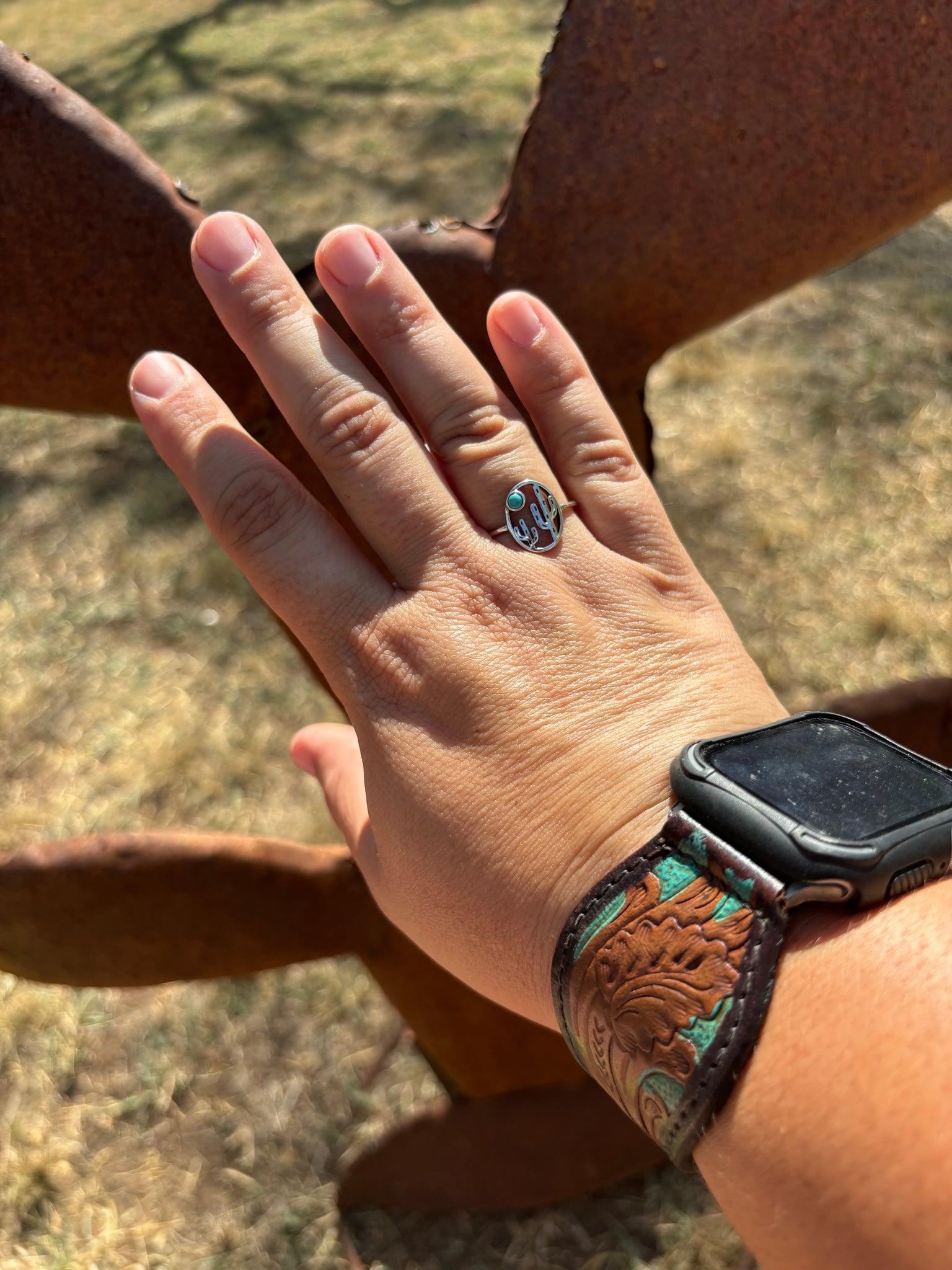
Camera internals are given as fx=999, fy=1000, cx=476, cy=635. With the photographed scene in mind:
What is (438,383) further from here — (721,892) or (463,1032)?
(463,1032)

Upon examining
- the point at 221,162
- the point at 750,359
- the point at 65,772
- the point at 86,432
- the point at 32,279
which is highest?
the point at 32,279

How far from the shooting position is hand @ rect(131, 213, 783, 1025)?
38.3 inches

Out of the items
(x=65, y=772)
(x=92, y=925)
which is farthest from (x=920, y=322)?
(x=92, y=925)

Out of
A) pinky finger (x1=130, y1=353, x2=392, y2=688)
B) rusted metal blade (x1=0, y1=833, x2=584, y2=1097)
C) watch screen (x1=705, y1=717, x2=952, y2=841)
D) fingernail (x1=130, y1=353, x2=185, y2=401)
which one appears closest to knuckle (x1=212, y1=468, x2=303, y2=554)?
pinky finger (x1=130, y1=353, x2=392, y2=688)

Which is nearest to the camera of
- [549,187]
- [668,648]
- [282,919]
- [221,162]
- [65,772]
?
[668,648]

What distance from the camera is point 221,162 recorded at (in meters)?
4.47

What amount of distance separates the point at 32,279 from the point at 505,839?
795mm

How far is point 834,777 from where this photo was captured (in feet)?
2.73

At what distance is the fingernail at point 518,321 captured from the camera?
42.9 inches

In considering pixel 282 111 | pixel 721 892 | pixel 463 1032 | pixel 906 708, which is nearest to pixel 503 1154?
pixel 463 1032

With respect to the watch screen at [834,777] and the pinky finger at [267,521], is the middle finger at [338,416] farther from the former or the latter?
the watch screen at [834,777]

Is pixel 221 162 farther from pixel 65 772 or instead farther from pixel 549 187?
pixel 549 187

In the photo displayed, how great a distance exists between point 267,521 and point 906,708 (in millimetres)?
896

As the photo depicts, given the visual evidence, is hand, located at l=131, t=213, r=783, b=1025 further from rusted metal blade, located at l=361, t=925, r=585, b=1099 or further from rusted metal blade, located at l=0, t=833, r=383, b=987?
rusted metal blade, located at l=361, t=925, r=585, b=1099
